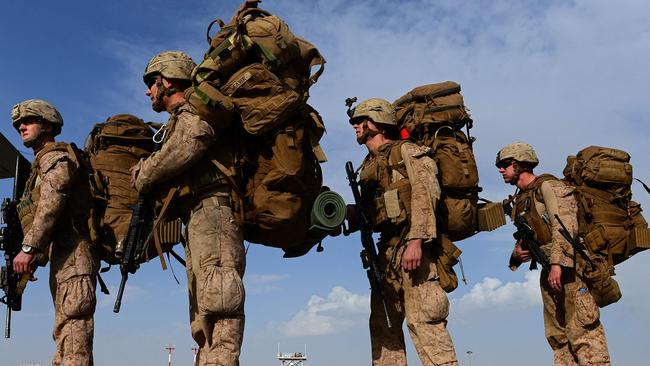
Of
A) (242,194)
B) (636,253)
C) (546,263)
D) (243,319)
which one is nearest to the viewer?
(243,319)

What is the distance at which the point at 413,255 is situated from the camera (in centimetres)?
611

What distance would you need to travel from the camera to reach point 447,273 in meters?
6.38

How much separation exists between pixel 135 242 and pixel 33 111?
6.74ft

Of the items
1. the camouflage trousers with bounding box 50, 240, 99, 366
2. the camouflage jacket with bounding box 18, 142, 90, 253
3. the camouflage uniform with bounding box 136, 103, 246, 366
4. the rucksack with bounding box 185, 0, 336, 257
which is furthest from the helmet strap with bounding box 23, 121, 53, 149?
the rucksack with bounding box 185, 0, 336, 257

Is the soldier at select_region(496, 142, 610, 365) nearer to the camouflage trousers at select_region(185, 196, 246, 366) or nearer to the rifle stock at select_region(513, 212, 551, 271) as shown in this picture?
the rifle stock at select_region(513, 212, 551, 271)

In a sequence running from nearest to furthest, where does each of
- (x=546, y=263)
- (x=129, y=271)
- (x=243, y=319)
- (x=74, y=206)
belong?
(x=243, y=319) → (x=129, y=271) → (x=74, y=206) → (x=546, y=263)

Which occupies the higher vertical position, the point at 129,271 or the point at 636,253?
the point at 636,253

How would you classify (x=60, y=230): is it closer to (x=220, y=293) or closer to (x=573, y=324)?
(x=220, y=293)

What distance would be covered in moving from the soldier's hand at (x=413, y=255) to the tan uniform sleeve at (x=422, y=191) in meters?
0.06

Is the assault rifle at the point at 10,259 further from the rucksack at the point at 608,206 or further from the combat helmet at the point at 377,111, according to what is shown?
the rucksack at the point at 608,206

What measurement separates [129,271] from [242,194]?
1.51m

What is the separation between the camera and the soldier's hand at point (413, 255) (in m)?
6.11

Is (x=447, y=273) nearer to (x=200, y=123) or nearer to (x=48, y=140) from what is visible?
(x=200, y=123)

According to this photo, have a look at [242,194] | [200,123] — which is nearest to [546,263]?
[242,194]
